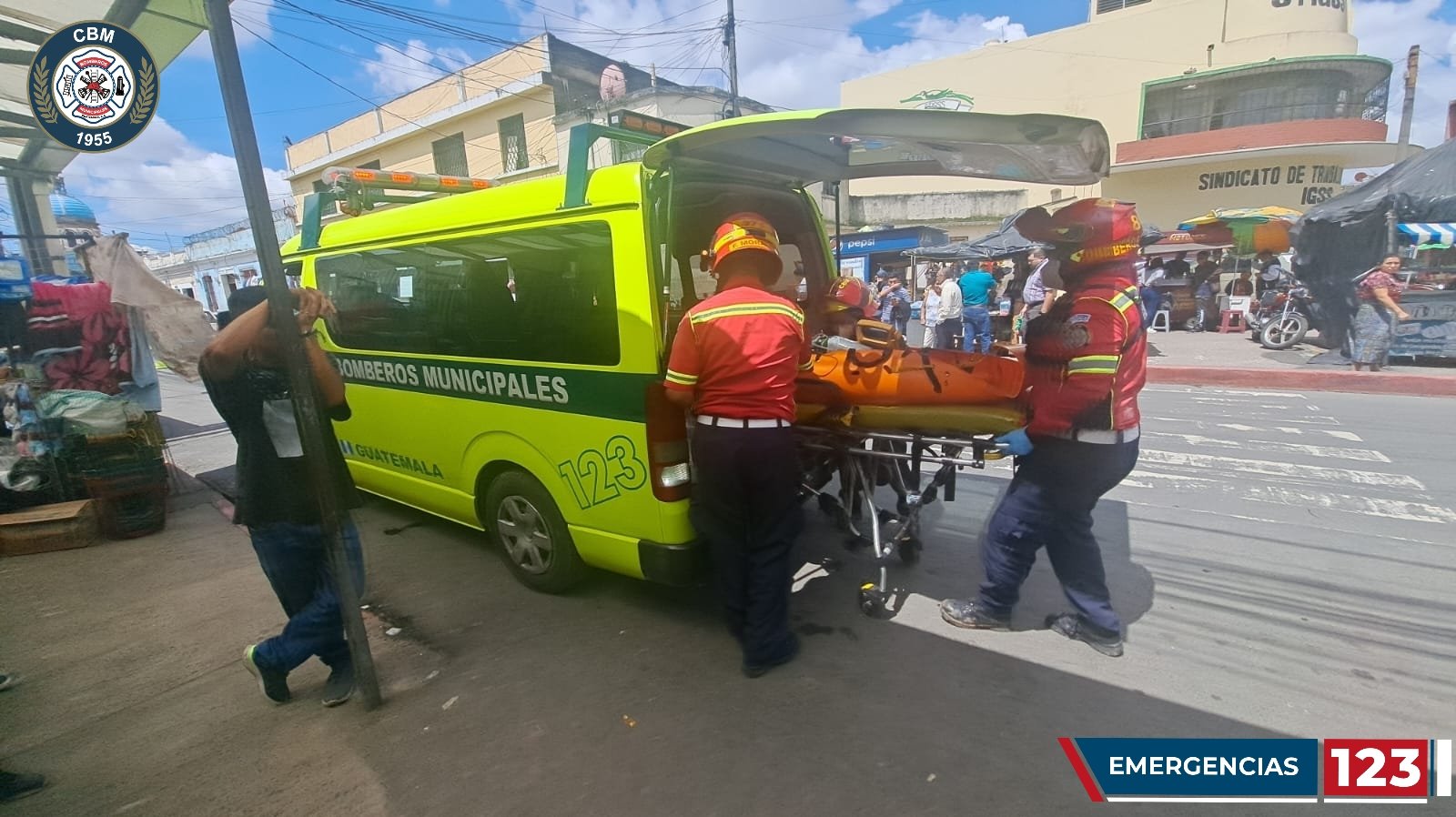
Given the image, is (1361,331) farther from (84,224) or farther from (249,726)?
(84,224)

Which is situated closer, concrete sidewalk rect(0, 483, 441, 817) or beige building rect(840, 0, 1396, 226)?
concrete sidewalk rect(0, 483, 441, 817)

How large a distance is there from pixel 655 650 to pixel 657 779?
83 centimetres

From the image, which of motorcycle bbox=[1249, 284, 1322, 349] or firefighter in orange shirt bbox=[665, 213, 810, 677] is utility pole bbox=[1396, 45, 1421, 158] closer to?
motorcycle bbox=[1249, 284, 1322, 349]

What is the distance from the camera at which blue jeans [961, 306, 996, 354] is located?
1120cm

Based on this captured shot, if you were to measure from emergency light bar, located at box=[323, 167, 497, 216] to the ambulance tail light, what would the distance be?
10.1 feet

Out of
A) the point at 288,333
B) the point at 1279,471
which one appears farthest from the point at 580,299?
the point at 1279,471

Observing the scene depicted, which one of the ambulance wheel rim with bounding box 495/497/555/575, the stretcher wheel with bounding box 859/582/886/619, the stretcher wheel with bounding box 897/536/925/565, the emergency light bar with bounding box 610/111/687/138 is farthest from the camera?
→ the stretcher wheel with bounding box 897/536/925/565

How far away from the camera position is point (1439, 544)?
395cm

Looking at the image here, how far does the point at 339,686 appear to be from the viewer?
2916mm

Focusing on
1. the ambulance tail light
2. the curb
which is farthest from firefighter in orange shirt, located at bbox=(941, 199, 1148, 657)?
the curb

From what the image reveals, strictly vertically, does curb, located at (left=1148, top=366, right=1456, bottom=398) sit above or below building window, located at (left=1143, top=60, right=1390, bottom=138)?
below

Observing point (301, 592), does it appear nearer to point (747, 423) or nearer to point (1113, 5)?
point (747, 423)

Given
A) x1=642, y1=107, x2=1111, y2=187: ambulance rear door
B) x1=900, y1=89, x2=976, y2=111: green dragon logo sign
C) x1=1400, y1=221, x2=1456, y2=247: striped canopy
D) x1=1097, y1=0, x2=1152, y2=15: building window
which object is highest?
x1=1097, y1=0, x2=1152, y2=15: building window

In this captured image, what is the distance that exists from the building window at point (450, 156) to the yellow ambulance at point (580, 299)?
21.4 meters
